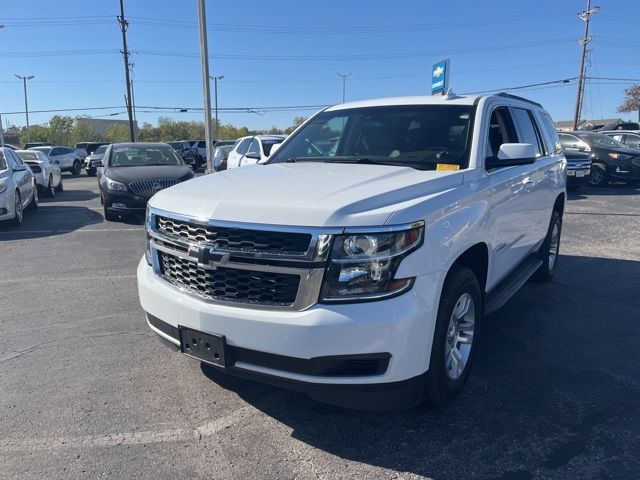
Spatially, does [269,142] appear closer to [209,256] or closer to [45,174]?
[45,174]

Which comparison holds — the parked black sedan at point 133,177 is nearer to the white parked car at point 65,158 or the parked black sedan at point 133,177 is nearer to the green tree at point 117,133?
the white parked car at point 65,158

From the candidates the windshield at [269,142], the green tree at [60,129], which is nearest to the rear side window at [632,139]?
the windshield at [269,142]

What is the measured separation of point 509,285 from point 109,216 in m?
8.81

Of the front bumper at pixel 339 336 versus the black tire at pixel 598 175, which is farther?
the black tire at pixel 598 175

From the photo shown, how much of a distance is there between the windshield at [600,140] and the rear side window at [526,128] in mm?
12637

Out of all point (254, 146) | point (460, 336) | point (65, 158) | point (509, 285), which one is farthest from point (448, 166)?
point (65, 158)

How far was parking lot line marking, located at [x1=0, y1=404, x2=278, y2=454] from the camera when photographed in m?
2.97

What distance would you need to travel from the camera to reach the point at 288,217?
272cm

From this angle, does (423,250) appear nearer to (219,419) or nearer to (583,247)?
(219,419)

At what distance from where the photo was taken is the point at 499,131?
14.5 feet

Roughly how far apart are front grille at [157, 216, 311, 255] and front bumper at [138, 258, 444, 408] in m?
0.32

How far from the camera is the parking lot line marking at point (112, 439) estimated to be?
2.97 m

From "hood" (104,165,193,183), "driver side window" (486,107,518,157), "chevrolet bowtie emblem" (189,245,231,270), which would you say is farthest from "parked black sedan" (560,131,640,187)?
"chevrolet bowtie emblem" (189,245,231,270)

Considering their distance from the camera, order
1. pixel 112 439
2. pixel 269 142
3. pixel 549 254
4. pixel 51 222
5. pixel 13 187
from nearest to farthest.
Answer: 1. pixel 112 439
2. pixel 549 254
3. pixel 13 187
4. pixel 51 222
5. pixel 269 142
